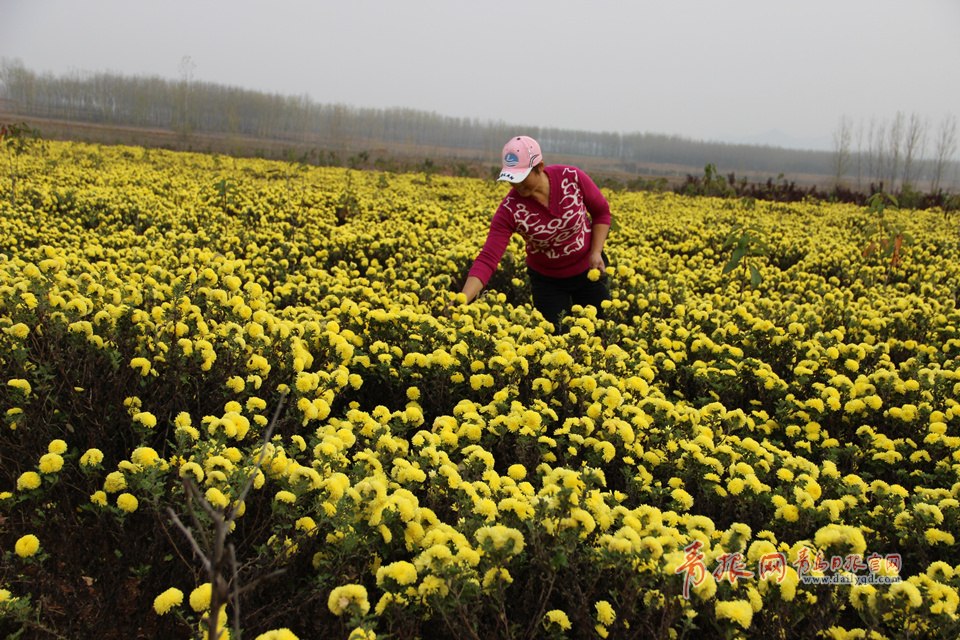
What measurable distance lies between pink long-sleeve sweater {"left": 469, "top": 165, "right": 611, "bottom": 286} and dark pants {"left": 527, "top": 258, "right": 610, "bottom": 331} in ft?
0.49

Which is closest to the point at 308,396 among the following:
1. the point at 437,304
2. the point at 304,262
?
the point at 437,304

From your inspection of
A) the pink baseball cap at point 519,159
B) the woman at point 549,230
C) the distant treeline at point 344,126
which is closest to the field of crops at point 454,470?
the woman at point 549,230

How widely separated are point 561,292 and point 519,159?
149 centimetres

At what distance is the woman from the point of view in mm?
4176

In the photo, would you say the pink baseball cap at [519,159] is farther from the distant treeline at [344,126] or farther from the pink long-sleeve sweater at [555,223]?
the distant treeline at [344,126]

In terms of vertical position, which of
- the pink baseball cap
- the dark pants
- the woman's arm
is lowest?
the dark pants

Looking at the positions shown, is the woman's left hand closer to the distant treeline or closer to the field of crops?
the field of crops

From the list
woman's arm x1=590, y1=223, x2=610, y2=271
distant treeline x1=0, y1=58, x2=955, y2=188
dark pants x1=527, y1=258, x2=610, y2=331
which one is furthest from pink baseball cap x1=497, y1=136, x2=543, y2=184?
distant treeline x1=0, y1=58, x2=955, y2=188

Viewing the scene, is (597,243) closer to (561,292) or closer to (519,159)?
(561,292)

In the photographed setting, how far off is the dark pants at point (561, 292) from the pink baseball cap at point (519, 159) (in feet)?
4.11

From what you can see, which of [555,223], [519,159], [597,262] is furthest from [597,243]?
[519,159]

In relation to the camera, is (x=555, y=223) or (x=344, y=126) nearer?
(x=555, y=223)

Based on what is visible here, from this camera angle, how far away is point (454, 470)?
6.54 ft

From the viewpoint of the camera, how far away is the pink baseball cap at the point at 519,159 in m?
4.08
